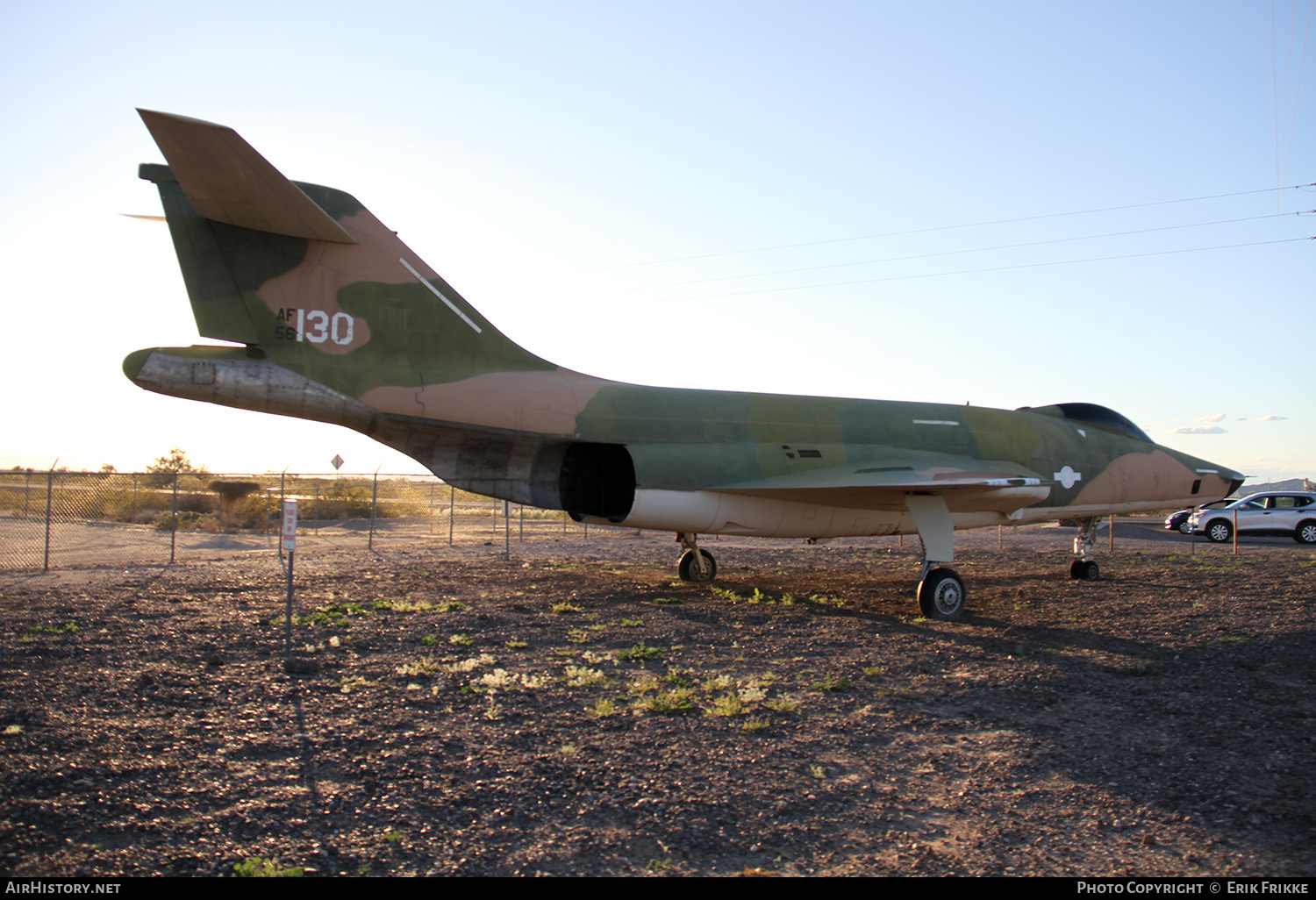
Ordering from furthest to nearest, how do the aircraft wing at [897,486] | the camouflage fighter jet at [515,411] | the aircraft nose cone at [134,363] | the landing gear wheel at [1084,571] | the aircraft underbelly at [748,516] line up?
1. the landing gear wheel at [1084,571]
2. the aircraft wing at [897,486]
3. the aircraft underbelly at [748,516]
4. the camouflage fighter jet at [515,411]
5. the aircraft nose cone at [134,363]

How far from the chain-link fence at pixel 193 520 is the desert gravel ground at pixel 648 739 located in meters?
7.58

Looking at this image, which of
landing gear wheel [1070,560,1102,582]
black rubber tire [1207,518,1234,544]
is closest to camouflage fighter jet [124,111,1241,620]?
landing gear wheel [1070,560,1102,582]

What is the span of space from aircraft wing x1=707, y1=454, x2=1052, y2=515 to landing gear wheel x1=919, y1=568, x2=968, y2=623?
116cm

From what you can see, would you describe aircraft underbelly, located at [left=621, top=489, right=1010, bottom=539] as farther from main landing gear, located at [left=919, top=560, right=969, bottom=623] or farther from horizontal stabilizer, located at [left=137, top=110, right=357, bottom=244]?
horizontal stabilizer, located at [left=137, top=110, right=357, bottom=244]

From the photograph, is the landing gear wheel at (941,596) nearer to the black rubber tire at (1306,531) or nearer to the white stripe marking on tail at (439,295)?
the white stripe marking on tail at (439,295)

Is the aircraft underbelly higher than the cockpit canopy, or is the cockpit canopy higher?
the cockpit canopy

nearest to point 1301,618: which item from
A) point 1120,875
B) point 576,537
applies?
point 1120,875

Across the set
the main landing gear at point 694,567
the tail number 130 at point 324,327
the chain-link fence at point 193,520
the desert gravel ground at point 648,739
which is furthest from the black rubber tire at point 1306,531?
the tail number 130 at point 324,327

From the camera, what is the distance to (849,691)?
6074 millimetres

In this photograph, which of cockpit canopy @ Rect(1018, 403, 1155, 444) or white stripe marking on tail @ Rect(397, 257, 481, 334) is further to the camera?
cockpit canopy @ Rect(1018, 403, 1155, 444)

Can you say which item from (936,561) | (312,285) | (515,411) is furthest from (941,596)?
(312,285)

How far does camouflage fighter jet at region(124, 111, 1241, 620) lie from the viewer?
7918 mm

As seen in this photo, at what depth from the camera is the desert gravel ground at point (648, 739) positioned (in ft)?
11.0

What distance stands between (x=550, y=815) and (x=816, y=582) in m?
10.5
